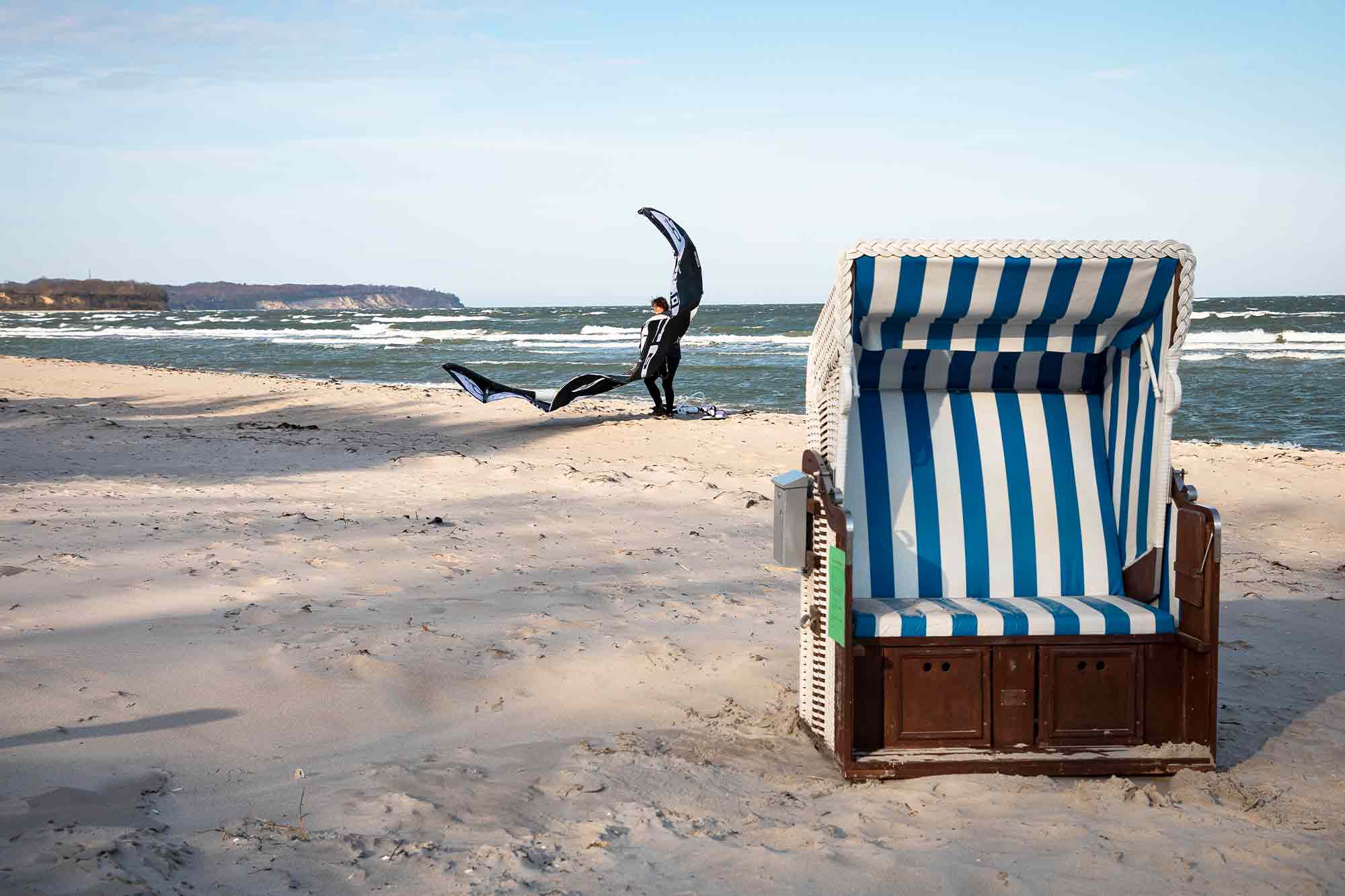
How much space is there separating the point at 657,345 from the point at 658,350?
86 millimetres

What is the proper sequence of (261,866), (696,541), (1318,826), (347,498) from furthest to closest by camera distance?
(347,498) < (696,541) < (1318,826) < (261,866)

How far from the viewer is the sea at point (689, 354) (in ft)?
57.3

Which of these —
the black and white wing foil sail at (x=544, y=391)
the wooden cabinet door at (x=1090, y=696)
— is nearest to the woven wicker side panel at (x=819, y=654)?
the wooden cabinet door at (x=1090, y=696)

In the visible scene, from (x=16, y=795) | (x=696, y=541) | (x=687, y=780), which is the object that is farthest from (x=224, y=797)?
(x=696, y=541)

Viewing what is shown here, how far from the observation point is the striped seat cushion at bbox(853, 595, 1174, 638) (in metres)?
3.81

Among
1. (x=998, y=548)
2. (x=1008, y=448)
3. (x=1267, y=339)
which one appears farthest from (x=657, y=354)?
(x=1267, y=339)

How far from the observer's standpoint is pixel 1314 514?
8.48 metres

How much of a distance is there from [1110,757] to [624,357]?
1100 inches

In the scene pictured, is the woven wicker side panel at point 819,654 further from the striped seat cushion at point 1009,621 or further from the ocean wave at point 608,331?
the ocean wave at point 608,331

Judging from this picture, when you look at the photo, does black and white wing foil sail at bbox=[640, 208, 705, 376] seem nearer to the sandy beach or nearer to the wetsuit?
the wetsuit

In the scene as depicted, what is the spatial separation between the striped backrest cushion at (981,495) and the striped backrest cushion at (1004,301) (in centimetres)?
40

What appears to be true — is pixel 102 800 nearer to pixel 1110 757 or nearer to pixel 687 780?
pixel 687 780

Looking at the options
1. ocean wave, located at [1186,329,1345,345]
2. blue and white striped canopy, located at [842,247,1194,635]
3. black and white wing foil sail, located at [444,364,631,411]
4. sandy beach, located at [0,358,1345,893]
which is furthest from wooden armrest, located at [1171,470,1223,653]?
ocean wave, located at [1186,329,1345,345]

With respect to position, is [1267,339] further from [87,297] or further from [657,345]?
[87,297]
